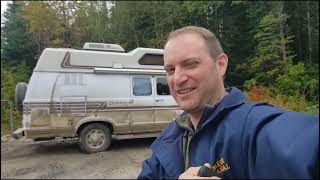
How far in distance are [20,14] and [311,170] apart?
88.5 ft

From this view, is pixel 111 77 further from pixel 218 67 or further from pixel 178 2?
pixel 178 2

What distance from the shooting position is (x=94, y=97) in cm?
856

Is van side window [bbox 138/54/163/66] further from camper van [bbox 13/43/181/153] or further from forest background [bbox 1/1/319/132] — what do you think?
forest background [bbox 1/1/319/132]

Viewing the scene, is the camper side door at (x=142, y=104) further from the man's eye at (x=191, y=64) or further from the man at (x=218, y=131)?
the man's eye at (x=191, y=64)

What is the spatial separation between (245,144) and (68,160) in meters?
7.47

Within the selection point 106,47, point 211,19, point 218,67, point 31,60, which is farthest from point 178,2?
point 218,67

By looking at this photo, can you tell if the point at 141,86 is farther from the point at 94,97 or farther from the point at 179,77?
the point at 179,77

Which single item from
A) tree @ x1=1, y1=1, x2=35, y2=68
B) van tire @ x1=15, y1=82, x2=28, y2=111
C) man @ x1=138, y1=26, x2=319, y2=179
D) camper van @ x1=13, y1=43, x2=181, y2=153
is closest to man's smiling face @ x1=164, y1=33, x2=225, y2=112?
man @ x1=138, y1=26, x2=319, y2=179

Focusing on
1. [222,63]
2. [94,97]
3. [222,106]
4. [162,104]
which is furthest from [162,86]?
[222,106]

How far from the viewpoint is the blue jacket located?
29.4 inches

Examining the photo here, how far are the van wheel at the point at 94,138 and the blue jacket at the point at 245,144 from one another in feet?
24.1

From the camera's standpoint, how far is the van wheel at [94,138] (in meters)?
8.53

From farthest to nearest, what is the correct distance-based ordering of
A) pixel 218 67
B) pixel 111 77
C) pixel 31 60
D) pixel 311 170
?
pixel 31 60
pixel 111 77
pixel 218 67
pixel 311 170

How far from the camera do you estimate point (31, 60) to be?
76.2ft
